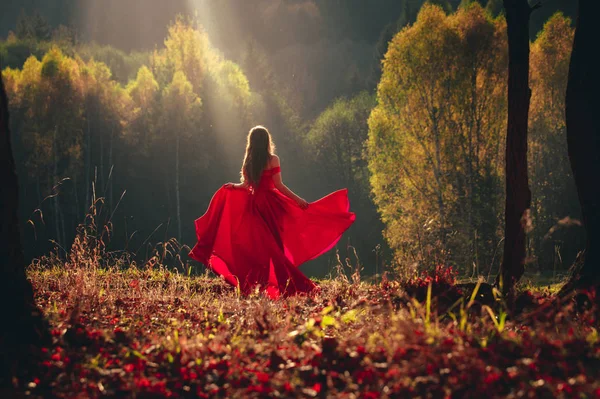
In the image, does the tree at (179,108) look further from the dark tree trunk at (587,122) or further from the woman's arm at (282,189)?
the dark tree trunk at (587,122)

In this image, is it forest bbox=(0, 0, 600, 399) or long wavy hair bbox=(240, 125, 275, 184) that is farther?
long wavy hair bbox=(240, 125, 275, 184)

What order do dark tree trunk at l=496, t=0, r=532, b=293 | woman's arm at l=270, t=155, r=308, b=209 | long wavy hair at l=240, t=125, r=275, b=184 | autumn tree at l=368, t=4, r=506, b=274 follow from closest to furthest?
dark tree trunk at l=496, t=0, r=532, b=293 → long wavy hair at l=240, t=125, r=275, b=184 → woman's arm at l=270, t=155, r=308, b=209 → autumn tree at l=368, t=4, r=506, b=274

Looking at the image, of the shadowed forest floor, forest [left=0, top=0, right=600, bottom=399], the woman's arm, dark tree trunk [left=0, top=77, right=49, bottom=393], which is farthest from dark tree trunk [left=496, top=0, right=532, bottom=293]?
dark tree trunk [left=0, top=77, right=49, bottom=393]

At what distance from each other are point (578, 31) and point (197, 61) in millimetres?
27838

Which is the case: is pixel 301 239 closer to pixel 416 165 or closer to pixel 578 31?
pixel 578 31

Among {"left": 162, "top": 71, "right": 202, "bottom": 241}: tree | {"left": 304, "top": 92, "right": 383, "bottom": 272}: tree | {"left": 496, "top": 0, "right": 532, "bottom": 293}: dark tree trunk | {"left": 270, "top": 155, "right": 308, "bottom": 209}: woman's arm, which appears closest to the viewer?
{"left": 496, "top": 0, "right": 532, "bottom": 293}: dark tree trunk

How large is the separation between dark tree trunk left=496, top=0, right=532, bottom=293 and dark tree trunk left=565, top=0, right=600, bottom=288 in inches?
22.6

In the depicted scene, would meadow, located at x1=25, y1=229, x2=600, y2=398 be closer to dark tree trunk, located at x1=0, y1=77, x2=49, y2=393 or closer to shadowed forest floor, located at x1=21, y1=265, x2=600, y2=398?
shadowed forest floor, located at x1=21, y1=265, x2=600, y2=398

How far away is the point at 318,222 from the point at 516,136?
298 cm

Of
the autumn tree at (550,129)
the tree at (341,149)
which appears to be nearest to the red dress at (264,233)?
the autumn tree at (550,129)

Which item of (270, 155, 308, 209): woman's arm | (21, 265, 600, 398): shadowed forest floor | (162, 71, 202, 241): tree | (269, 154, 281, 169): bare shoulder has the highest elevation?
(162, 71, 202, 241): tree

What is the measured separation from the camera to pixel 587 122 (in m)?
5.57

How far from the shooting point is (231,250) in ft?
25.1

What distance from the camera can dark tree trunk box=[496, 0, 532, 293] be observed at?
20.1 feet
